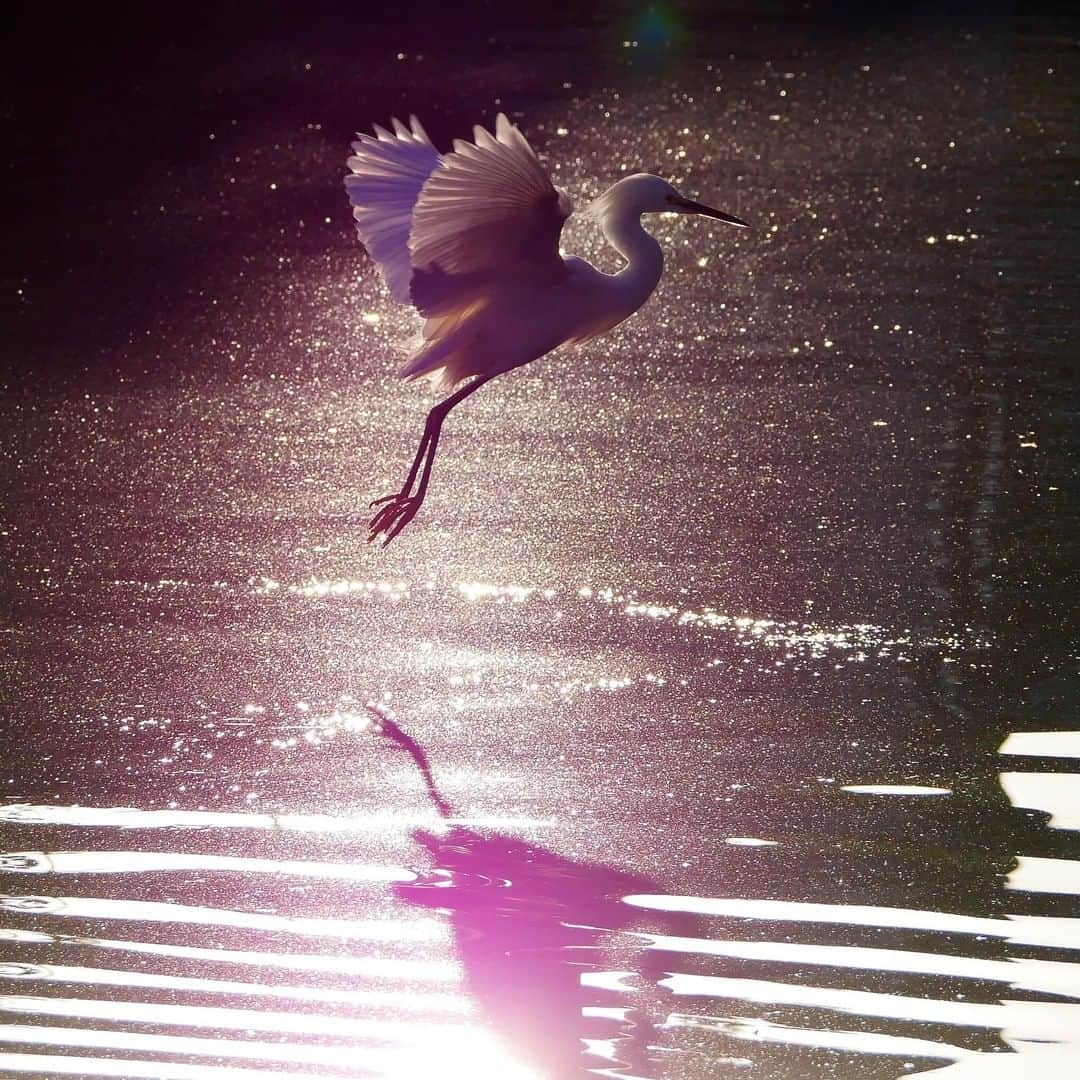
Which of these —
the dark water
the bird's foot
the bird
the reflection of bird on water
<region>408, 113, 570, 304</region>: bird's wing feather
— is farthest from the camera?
the bird's foot

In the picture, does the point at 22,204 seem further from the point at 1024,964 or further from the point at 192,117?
the point at 1024,964

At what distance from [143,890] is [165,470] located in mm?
2733

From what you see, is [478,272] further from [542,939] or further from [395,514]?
[542,939]

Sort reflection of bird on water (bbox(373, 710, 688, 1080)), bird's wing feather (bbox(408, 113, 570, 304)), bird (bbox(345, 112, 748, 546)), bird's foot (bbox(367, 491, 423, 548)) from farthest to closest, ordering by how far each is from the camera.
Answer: bird's foot (bbox(367, 491, 423, 548)), bird (bbox(345, 112, 748, 546)), bird's wing feather (bbox(408, 113, 570, 304)), reflection of bird on water (bbox(373, 710, 688, 1080))

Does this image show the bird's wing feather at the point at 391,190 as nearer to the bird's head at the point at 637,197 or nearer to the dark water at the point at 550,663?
the bird's head at the point at 637,197

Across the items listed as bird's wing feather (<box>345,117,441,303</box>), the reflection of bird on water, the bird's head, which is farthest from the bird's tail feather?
the reflection of bird on water

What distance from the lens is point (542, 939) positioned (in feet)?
12.1

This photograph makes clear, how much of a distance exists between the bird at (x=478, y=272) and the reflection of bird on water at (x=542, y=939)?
68.1 inches

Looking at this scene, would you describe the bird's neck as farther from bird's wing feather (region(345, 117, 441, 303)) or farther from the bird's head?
bird's wing feather (region(345, 117, 441, 303))

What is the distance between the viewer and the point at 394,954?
3.61m

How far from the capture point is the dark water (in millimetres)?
3465

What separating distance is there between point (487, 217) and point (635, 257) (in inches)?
30.4

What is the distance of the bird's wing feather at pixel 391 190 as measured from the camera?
5762mm

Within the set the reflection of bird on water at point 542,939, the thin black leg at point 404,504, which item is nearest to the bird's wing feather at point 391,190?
the thin black leg at point 404,504
